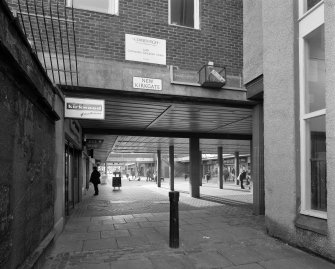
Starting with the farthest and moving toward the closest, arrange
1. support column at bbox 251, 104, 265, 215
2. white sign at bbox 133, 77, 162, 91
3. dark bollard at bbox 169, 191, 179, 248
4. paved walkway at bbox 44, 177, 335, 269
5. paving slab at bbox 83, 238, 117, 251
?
support column at bbox 251, 104, 265, 215 < white sign at bbox 133, 77, 162, 91 < paving slab at bbox 83, 238, 117, 251 < dark bollard at bbox 169, 191, 179, 248 < paved walkway at bbox 44, 177, 335, 269

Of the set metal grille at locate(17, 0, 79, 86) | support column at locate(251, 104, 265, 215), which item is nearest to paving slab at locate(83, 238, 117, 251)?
metal grille at locate(17, 0, 79, 86)

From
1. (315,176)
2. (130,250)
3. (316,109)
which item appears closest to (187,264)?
(130,250)

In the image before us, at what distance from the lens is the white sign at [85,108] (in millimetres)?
7188

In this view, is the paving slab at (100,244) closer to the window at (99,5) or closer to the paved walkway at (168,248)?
the paved walkway at (168,248)

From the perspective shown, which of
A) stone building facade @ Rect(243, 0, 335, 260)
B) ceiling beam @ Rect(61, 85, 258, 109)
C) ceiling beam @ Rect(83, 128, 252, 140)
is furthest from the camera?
ceiling beam @ Rect(83, 128, 252, 140)

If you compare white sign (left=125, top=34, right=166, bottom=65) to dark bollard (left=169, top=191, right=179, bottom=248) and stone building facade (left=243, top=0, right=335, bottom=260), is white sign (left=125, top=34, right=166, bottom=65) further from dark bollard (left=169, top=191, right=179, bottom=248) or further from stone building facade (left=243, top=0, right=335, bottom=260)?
dark bollard (left=169, top=191, right=179, bottom=248)

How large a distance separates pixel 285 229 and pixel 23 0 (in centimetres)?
753

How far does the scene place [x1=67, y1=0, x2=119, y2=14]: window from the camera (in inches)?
315

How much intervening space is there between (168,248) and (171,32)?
18.7ft

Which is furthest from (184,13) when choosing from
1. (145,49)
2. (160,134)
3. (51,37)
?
(160,134)

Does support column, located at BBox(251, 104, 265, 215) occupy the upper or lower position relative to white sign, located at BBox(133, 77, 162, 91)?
lower

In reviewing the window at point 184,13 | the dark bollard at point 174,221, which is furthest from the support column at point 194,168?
the dark bollard at point 174,221

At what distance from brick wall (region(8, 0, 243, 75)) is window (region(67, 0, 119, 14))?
163 mm

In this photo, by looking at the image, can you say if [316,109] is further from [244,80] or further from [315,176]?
[244,80]
